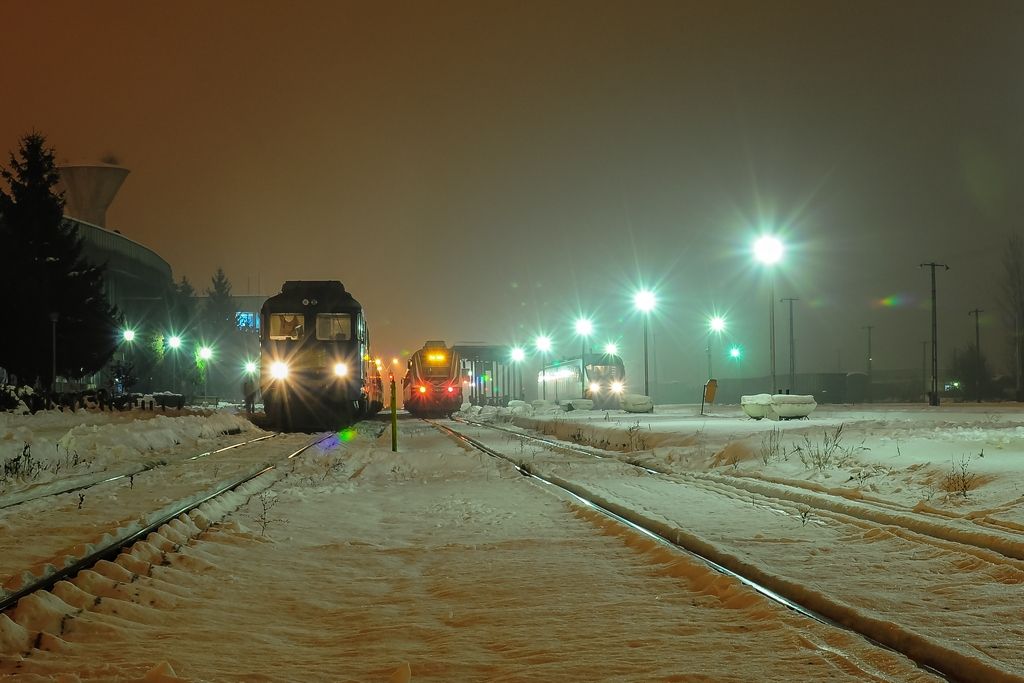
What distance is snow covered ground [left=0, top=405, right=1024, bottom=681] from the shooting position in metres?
5.00

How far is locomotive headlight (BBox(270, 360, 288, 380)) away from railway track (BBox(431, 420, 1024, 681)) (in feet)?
62.7

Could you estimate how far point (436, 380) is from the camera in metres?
61.7

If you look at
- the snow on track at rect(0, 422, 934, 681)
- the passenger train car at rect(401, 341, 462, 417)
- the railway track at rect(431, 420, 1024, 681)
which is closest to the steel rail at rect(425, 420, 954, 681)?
the railway track at rect(431, 420, 1024, 681)

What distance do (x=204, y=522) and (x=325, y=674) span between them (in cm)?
612

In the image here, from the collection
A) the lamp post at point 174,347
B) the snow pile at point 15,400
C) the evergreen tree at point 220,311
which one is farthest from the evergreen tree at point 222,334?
the snow pile at point 15,400

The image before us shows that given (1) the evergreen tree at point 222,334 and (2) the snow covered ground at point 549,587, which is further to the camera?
(1) the evergreen tree at point 222,334

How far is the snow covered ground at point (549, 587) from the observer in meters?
5.00

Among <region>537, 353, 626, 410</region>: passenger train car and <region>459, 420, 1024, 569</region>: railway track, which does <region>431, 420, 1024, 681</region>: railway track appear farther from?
<region>537, 353, 626, 410</region>: passenger train car

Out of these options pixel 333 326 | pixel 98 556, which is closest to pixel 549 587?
pixel 98 556

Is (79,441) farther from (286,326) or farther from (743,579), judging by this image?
(743,579)

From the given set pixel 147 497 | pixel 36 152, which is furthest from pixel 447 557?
pixel 36 152

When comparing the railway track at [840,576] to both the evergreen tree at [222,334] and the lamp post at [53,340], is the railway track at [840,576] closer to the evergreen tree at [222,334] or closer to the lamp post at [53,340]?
the lamp post at [53,340]

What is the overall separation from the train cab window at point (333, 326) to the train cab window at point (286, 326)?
1.93ft

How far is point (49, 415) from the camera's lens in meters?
33.2
